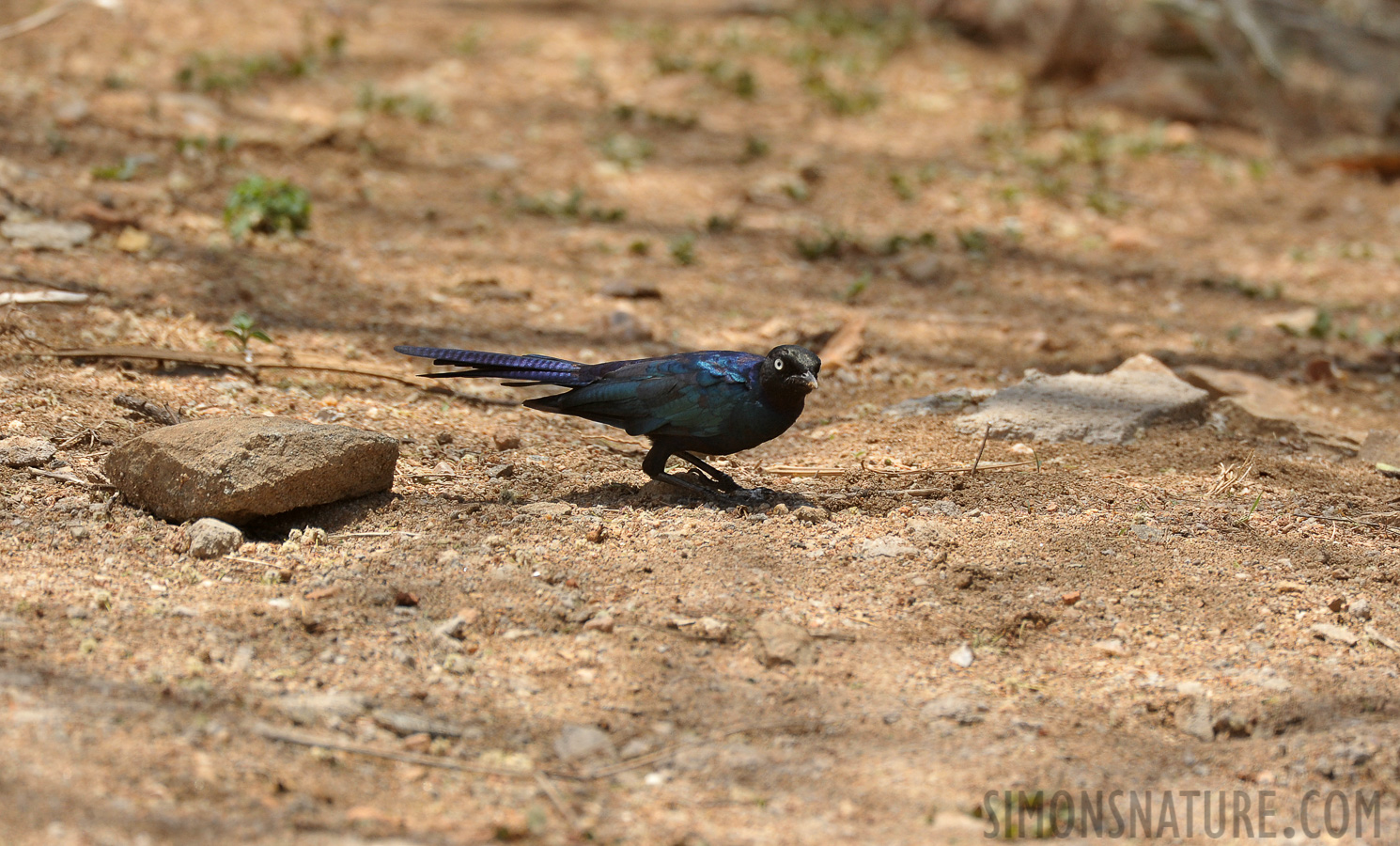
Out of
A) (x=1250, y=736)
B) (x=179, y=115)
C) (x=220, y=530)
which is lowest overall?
(x=1250, y=736)

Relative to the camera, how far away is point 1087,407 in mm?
5406

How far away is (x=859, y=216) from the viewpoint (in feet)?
27.1

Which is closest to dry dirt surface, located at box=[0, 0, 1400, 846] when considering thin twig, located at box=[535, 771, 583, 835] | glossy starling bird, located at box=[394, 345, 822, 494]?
thin twig, located at box=[535, 771, 583, 835]

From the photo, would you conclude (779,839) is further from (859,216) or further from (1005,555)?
(859,216)

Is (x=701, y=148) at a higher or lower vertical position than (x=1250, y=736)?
higher

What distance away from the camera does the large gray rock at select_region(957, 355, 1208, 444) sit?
17.3 feet

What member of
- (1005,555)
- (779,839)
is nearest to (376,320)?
(1005,555)

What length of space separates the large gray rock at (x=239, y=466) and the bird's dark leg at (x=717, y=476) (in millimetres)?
1166

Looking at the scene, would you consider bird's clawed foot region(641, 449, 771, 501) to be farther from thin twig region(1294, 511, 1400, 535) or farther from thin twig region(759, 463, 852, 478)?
thin twig region(1294, 511, 1400, 535)

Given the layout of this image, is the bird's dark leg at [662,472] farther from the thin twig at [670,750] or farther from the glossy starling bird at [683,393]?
the thin twig at [670,750]

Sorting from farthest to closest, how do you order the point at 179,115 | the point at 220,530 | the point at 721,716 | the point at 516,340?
the point at 179,115, the point at 516,340, the point at 220,530, the point at 721,716

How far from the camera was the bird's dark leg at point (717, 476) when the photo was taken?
4.70 meters

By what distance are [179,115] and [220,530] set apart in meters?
5.17

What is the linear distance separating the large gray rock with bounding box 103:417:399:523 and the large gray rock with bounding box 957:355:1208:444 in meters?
2.60
